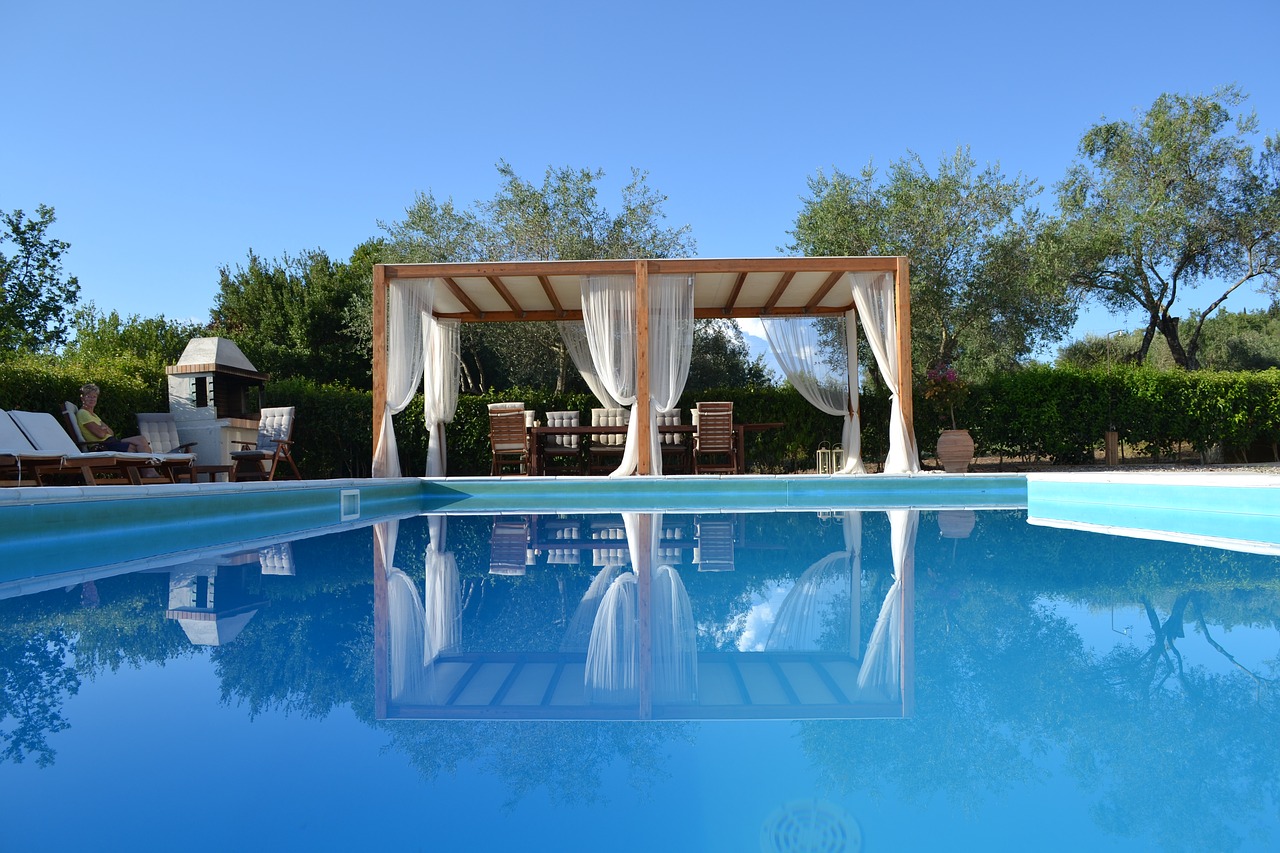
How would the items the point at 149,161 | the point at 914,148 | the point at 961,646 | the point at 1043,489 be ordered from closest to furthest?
the point at 961,646, the point at 1043,489, the point at 914,148, the point at 149,161

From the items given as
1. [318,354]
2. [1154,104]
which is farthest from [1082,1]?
[318,354]

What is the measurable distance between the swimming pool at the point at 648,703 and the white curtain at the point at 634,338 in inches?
186

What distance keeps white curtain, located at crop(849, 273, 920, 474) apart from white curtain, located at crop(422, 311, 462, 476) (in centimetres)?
477

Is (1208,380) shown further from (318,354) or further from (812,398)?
(318,354)

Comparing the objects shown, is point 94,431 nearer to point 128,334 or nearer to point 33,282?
point 33,282

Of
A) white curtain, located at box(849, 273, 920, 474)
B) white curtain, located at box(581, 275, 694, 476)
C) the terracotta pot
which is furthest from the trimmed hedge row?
white curtain, located at box(581, 275, 694, 476)

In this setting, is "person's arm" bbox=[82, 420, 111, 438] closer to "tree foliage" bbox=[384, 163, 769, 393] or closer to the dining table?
the dining table

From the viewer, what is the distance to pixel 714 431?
9953mm

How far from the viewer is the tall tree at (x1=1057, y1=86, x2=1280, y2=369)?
47.0ft

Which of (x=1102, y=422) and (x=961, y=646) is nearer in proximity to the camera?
(x=961, y=646)

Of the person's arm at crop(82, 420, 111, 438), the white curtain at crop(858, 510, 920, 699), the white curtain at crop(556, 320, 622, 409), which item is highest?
the white curtain at crop(556, 320, 622, 409)

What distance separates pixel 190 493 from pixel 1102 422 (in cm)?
1105

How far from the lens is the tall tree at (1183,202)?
1434 centimetres

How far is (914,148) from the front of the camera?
496 inches
